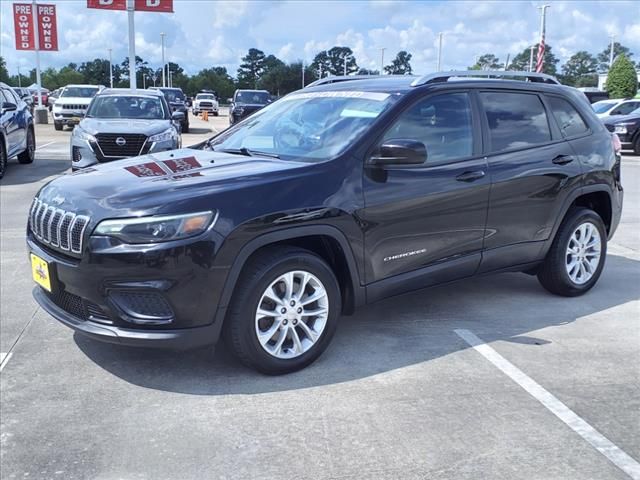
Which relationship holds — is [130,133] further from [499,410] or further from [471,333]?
[499,410]

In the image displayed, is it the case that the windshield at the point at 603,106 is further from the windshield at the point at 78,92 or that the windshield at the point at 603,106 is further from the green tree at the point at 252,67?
the green tree at the point at 252,67

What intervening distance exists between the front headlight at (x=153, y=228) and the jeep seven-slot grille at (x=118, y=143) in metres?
7.87

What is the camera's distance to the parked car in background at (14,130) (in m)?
12.0

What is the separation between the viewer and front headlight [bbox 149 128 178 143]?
11.2 meters

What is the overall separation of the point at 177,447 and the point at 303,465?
0.62 metres

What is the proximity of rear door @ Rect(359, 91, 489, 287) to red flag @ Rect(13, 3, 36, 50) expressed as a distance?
3069cm

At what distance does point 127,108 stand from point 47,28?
75.2 feet

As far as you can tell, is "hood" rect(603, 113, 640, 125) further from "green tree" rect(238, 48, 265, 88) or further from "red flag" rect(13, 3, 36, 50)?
"green tree" rect(238, 48, 265, 88)

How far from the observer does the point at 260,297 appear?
3.67 meters

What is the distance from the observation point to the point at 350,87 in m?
4.82

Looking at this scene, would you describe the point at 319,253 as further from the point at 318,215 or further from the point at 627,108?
the point at 627,108

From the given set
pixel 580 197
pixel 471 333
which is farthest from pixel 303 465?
pixel 580 197

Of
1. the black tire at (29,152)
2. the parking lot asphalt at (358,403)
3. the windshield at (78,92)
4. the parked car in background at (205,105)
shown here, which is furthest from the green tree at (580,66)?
the parking lot asphalt at (358,403)

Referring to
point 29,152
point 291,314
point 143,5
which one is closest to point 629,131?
point 29,152
